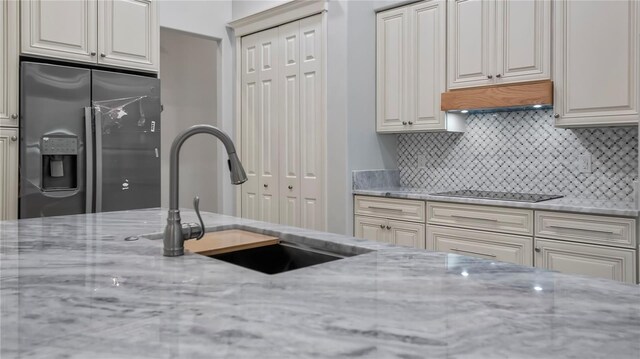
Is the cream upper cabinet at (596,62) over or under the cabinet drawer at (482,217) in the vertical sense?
over

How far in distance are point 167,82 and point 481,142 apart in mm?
3879

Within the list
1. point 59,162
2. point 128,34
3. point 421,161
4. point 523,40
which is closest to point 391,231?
point 421,161

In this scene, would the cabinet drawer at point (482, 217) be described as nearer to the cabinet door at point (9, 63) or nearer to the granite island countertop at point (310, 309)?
the granite island countertop at point (310, 309)

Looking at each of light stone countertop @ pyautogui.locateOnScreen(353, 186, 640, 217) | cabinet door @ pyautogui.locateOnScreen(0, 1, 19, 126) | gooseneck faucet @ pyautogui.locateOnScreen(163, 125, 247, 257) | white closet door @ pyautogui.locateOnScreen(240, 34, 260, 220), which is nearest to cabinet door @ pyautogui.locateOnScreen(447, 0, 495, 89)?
light stone countertop @ pyautogui.locateOnScreen(353, 186, 640, 217)

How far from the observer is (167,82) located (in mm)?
5859

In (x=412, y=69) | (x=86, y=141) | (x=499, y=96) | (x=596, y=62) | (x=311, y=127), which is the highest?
(x=412, y=69)

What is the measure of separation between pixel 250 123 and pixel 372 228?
64.3 inches

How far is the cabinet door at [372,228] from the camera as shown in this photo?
3.53m

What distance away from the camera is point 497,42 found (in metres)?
3.19

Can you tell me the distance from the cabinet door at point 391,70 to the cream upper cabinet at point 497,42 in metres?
0.40

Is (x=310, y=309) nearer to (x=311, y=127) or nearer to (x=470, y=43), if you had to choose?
(x=470, y=43)

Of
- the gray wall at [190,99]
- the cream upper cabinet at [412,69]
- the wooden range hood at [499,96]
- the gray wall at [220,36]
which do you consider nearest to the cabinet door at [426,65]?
the cream upper cabinet at [412,69]

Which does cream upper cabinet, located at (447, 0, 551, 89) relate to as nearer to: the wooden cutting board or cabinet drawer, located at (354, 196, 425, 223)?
cabinet drawer, located at (354, 196, 425, 223)

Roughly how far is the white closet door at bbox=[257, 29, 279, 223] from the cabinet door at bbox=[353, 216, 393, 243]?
88cm
